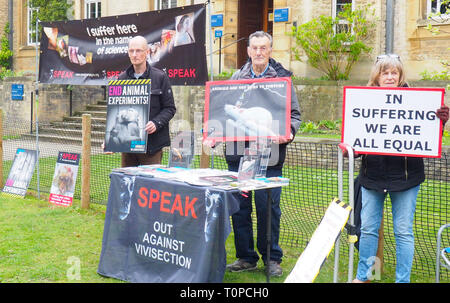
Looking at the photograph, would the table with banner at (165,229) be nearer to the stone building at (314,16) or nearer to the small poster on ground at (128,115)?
the small poster on ground at (128,115)

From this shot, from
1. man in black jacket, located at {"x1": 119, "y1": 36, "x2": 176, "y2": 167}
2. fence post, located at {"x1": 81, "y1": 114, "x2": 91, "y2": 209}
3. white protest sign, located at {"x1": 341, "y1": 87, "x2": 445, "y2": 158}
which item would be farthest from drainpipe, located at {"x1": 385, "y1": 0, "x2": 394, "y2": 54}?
white protest sign, located at {"x1": 341, "y1": 87, "x2": 445, "y2": 158}

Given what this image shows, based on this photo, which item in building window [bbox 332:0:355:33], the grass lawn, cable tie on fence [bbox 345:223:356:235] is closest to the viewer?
cable tie on fence [bbox 345:223:356:235]

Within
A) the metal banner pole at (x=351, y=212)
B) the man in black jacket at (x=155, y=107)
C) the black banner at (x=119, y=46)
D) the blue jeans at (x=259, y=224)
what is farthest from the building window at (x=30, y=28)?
the metal banner pole at (x=351, y=212)

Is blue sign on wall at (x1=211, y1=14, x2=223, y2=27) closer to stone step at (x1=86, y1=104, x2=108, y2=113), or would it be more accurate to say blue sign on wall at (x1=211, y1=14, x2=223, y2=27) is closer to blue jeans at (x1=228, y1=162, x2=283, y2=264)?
stone step at (x1=86, y1=104, x2=108, y2=113)

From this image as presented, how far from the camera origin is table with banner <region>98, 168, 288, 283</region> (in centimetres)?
425

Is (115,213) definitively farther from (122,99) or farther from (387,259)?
(387,259)

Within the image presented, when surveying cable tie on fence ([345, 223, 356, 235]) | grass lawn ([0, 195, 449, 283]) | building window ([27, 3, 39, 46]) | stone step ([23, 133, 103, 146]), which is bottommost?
grass lawn ([0, 195, 449, 283])

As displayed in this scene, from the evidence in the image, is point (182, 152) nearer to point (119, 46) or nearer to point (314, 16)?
point (119, 46)

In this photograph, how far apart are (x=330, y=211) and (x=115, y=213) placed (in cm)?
214

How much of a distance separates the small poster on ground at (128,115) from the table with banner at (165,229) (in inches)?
37.4

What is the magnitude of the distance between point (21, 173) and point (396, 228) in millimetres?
6603

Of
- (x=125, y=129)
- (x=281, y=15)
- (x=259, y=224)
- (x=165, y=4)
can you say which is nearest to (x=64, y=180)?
(x=125, y=129)

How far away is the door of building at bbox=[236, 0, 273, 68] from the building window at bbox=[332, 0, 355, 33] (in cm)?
350

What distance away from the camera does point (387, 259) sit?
223 inches
